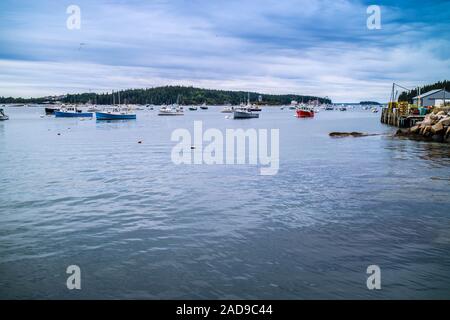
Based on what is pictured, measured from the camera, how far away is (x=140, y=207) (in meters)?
16.8

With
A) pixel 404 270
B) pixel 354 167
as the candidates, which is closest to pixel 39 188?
pixel 404 270

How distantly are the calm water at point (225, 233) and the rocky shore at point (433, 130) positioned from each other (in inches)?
942

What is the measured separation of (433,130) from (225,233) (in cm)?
4293

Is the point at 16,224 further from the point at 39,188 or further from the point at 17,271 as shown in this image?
the point at 39,188

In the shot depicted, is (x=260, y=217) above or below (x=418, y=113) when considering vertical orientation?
below

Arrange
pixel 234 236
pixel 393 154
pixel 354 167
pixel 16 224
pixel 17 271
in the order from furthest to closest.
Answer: pixel 393 154 < pixel 354 167 < pixel 16 224 < pixel 234 236 < pixel 17 271

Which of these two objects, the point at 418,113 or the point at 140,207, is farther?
the point at 418,113

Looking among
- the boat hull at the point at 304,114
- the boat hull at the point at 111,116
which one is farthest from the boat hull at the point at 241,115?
the boat hull at the point at 111,116

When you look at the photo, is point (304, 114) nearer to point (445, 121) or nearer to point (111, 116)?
point (111, 116)

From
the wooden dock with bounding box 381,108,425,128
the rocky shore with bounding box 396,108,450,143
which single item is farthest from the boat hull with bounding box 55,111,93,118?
the rocky shore with bounding box 396,108,450,143

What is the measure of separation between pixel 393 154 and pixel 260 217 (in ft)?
78.4

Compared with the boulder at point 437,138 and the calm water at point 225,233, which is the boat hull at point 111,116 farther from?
the calm water at point 225,233

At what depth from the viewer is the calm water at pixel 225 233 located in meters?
9.50

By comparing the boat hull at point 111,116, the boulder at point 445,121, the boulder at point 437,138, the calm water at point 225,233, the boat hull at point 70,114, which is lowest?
the calm water at point 225,233
